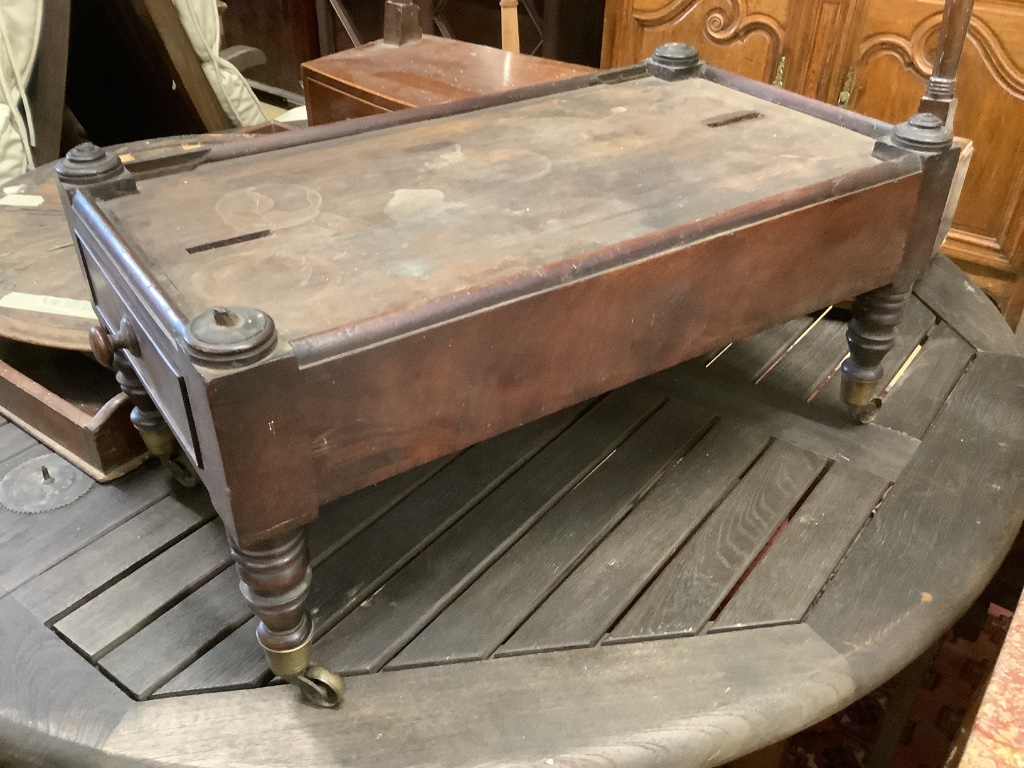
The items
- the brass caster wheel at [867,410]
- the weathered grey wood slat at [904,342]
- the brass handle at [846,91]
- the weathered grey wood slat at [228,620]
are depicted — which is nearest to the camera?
the weathered grey wood slat at [228,620]

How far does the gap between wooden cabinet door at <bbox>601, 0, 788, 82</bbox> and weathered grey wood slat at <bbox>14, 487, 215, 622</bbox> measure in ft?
5.90

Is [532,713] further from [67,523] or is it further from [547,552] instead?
[67,523]

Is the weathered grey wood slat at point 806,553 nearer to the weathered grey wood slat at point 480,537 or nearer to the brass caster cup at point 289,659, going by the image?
the weathered grey wood slat at point 480,537

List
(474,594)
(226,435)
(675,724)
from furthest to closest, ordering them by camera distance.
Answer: (474,594)
(675,724)
(226,435)

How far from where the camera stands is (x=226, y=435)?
763 mm

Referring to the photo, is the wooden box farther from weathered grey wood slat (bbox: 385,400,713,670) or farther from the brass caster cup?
the brass caster cup

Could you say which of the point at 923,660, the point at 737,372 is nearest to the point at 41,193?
the point at 737,372

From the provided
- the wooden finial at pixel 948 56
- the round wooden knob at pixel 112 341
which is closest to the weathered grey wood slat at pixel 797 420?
the wooden finial at pixel 948 56

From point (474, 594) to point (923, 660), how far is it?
0.73 metres

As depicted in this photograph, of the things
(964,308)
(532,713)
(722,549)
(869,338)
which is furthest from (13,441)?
(964,308)

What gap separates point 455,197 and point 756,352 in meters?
0.81

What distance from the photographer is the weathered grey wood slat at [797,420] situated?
1404 millimetres

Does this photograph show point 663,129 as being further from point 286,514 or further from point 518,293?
point 286,514

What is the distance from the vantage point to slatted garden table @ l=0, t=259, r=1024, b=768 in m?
0.99
